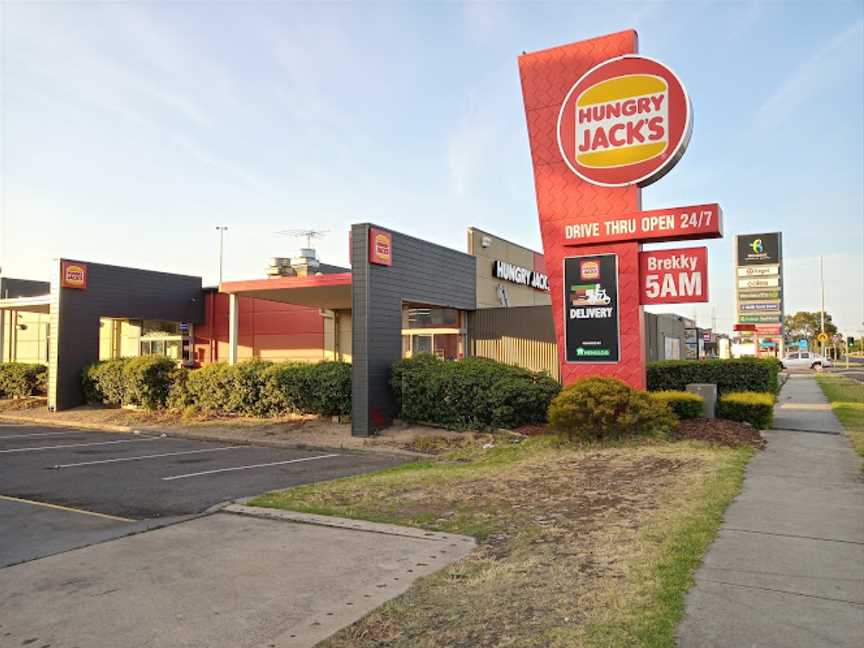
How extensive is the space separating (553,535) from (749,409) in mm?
9910

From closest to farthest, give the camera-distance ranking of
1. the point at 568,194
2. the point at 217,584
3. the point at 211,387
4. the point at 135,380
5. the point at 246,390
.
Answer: the point at 217,584, the point at 568,194, the point at 246,390, the point at 211,387, the point at 135,380

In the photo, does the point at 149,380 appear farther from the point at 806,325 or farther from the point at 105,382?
the point at 806,325

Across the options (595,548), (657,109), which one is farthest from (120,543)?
(657,109)

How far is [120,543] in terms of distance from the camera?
263 inches

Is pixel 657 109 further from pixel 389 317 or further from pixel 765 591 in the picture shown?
pixel 765 591

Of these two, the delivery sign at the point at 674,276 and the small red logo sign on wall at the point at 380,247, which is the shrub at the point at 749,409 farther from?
the small red logo sign on wall at the point at 380,247

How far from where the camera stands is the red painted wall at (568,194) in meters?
14.2

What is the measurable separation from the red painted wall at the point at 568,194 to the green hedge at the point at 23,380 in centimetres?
2059

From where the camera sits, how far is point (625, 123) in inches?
560

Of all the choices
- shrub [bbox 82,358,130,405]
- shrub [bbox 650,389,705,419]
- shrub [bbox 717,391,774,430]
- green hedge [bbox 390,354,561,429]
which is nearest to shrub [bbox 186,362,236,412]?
shrub [bbox 82,358,130,405]

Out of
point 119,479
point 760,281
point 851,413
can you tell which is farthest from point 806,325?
point 119,479

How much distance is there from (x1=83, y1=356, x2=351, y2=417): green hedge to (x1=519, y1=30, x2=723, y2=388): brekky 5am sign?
258 inches

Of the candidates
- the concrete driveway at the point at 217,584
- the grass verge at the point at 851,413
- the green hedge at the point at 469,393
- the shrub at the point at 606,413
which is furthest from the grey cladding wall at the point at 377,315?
the grass verge at the point at 851,413

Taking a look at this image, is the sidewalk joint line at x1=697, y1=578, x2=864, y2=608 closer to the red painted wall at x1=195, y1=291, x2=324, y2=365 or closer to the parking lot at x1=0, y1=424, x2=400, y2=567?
the parking lot at x1=0, y1=424, x2=400, y2=567
